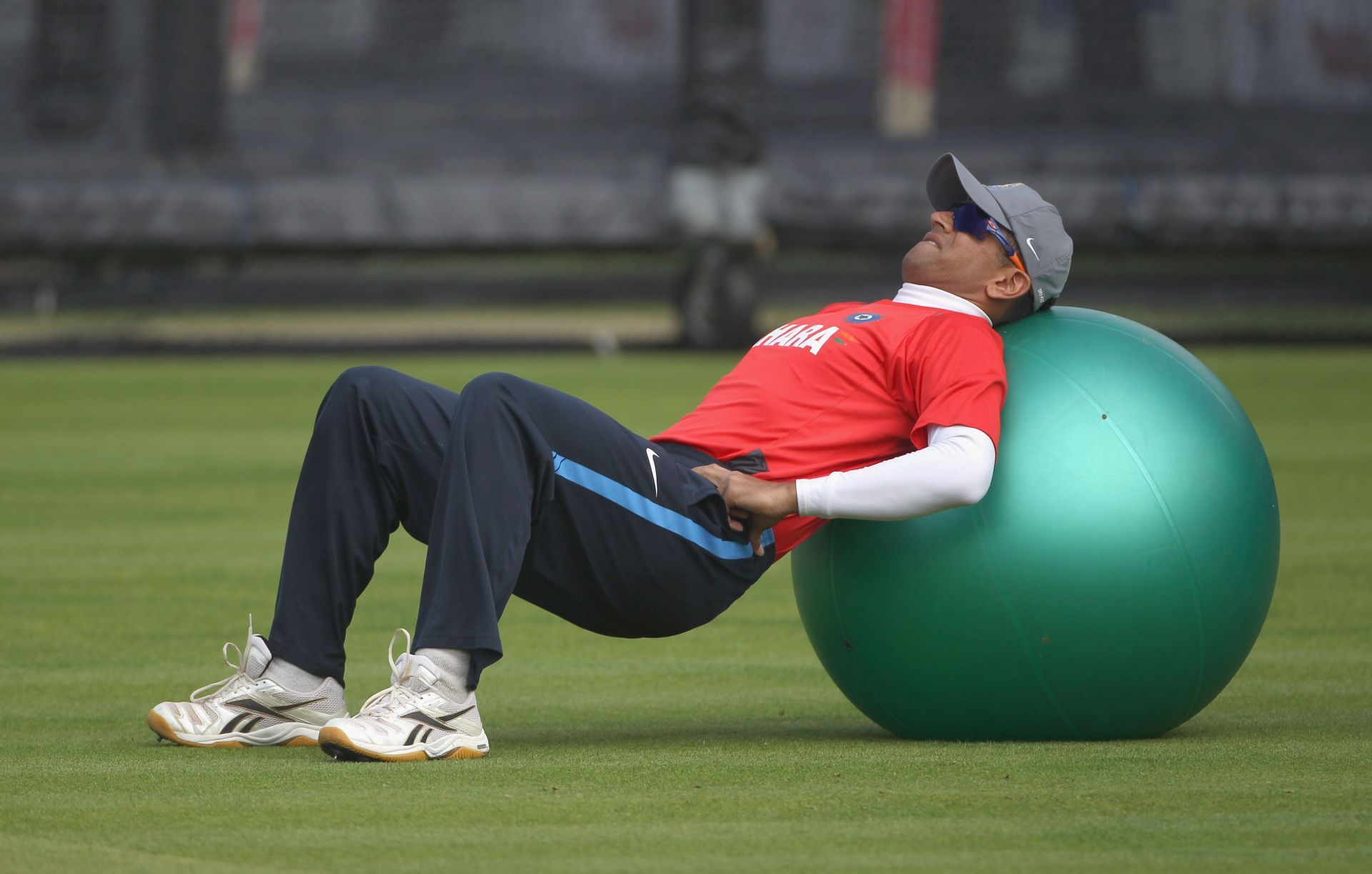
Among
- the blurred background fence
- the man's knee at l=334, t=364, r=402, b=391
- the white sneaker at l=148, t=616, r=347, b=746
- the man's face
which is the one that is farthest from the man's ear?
the blurred background fence

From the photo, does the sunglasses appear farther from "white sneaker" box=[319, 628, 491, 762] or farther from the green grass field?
"white sneaker" box=[319, 628, 491, 762]

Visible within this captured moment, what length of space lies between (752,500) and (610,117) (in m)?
12.0

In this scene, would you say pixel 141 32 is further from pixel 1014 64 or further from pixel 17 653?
pixel 17 653

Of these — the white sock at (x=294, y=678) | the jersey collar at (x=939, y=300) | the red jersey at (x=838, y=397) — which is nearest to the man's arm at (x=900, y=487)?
the red jersey at (x=838, y=397)

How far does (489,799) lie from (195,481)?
18.3 ft

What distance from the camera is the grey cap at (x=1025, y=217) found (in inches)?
145

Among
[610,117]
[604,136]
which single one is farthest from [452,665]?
[610,117]

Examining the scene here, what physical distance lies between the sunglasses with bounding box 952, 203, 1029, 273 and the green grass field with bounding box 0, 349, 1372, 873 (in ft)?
3.16

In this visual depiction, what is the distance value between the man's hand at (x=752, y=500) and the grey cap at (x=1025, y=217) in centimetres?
71

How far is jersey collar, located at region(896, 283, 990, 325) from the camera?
12.1ft

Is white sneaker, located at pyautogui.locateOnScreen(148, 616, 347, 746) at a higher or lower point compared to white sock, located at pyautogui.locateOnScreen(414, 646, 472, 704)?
lower

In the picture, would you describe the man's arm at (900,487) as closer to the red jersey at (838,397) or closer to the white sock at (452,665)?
the red jersey at (838,397)

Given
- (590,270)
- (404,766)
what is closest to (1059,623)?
(404,766)

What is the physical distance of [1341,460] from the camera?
8703mm
